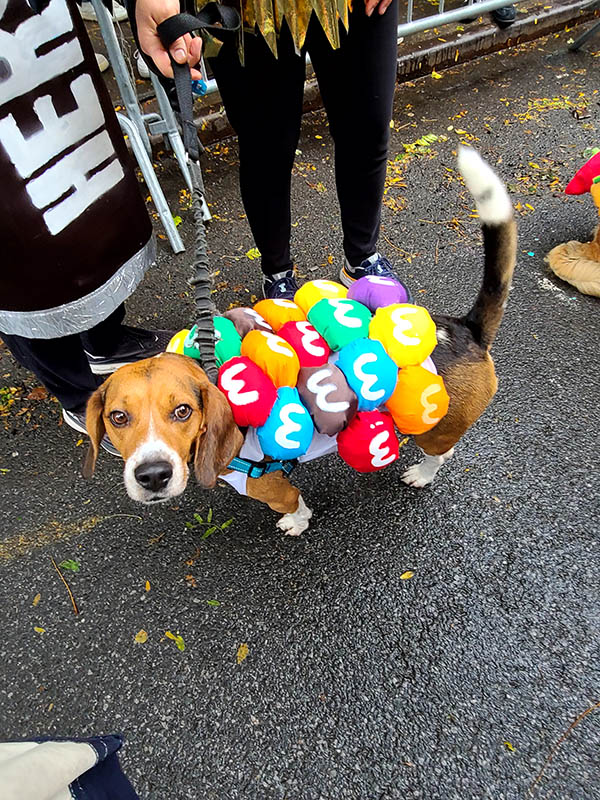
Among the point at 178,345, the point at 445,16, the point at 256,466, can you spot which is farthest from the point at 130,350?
the point at 445,16

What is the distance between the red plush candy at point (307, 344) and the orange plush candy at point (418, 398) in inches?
10.5

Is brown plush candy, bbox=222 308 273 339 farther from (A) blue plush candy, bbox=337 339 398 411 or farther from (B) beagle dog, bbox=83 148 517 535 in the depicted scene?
(A) blue plush candy, bbox=337 339 398 411

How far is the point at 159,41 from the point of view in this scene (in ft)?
4.98

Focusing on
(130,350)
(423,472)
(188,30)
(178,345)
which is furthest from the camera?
(130,350)

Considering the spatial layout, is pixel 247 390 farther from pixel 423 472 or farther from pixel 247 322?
pixel 423 472

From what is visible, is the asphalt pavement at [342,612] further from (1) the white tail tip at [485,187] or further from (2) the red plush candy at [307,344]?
(1) the white tail tip at [485,187]

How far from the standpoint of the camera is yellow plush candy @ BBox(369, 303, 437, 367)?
172 cm

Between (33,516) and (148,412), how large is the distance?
1242 millimetres

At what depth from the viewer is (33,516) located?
2.35 m

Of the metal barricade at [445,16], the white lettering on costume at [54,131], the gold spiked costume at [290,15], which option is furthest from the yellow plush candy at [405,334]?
the metal barricade at [445,16]

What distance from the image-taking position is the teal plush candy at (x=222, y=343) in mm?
1754

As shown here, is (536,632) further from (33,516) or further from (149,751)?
(33,516)

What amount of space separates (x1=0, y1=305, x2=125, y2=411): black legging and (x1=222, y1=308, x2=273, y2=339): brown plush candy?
71cm

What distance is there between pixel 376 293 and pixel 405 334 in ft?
0.82
